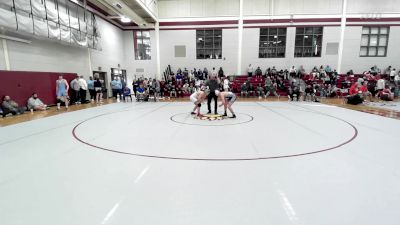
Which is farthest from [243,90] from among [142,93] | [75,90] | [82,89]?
[75,90]

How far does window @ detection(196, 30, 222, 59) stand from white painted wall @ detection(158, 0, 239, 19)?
150 cm

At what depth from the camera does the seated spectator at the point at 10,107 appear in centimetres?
848

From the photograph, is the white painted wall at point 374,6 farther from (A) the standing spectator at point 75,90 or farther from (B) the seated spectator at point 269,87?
(A) the standing spectator at point 75,90

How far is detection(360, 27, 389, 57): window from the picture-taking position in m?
18.6

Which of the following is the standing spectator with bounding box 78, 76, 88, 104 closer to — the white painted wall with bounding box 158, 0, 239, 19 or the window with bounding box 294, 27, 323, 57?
the white painted wall with bounding box 158, 0, 239, 19

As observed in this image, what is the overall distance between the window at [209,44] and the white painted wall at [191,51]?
286 mm

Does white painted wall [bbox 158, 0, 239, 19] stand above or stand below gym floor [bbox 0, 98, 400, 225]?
above

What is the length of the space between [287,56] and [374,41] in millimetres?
7121

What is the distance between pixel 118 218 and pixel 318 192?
87.7 inches

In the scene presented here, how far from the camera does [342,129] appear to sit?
5.94 m

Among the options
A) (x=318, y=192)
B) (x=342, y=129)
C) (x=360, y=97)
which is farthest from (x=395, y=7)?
(x=318, y=192)

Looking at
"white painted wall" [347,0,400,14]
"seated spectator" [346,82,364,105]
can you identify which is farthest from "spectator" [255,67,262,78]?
"white painted wall" [347,0,400,14]

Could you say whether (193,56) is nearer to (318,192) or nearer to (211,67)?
(211,67)

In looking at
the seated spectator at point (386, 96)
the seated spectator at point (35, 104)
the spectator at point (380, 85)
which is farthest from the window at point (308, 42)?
the seated spectator at point (35, 104)
